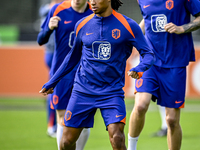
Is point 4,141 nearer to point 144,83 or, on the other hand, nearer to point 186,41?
point 144,83

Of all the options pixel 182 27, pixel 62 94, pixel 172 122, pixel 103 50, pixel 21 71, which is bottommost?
pixel 21 71

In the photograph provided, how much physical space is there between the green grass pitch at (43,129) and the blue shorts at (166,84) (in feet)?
4.99

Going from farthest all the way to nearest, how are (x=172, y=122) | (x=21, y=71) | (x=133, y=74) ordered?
(x=21, y=71) → (x=172, y=122) → (x=133, y=74)

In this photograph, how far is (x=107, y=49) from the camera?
3.71 m

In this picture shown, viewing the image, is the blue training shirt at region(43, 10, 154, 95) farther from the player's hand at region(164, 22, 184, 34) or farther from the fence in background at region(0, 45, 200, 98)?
the fence in background at region(0, 45, 200, 98)

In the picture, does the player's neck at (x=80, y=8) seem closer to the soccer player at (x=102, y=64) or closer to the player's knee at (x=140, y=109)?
the soccer player at (x=102, y=64)

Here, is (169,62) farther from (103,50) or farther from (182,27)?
(103,50)

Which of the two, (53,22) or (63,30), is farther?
(63,30)

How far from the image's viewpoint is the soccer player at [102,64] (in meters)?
3.70

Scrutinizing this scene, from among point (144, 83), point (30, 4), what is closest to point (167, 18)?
point (144, 83)

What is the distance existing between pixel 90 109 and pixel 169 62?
4.47ft

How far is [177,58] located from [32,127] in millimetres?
4224

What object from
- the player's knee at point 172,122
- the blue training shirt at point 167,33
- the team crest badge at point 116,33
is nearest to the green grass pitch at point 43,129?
the player's knee at point 172,122

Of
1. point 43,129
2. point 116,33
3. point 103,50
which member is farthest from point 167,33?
point 43,129
